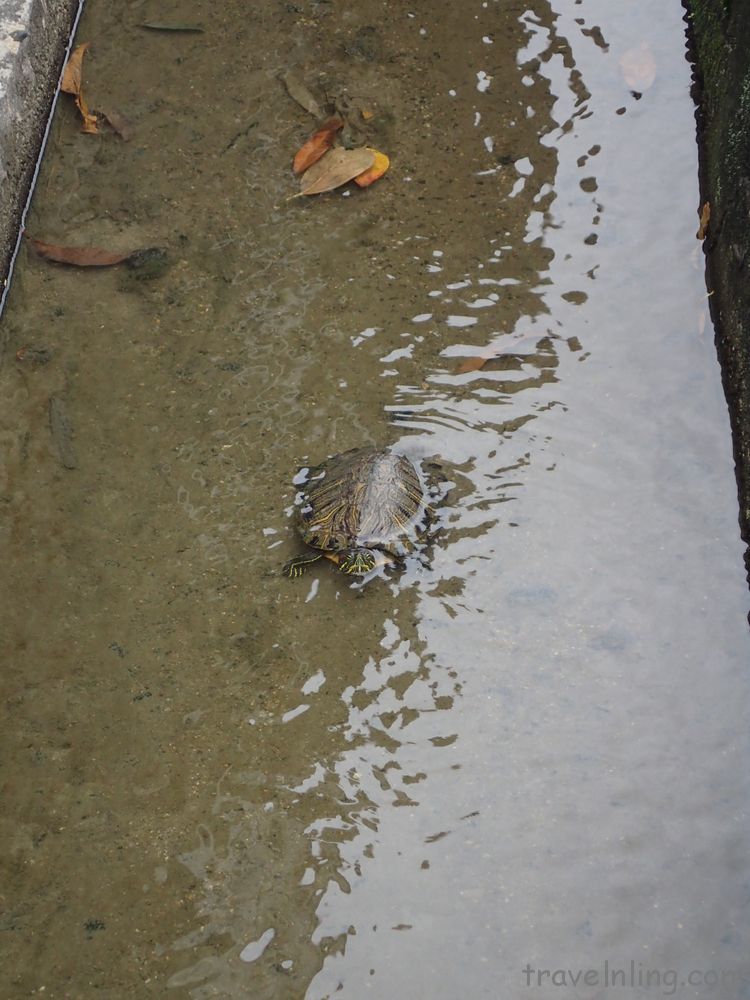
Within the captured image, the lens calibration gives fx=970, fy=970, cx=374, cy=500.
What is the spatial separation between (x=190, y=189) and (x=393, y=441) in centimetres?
187

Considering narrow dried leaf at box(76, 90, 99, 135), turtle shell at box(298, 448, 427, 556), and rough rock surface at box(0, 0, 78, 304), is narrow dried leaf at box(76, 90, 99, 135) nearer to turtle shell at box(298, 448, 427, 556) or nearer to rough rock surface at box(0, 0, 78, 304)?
rough rock surface at box(0, 0, 78, 304)

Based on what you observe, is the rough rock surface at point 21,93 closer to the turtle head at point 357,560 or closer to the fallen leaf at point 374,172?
the fallen leaf at point 374,172

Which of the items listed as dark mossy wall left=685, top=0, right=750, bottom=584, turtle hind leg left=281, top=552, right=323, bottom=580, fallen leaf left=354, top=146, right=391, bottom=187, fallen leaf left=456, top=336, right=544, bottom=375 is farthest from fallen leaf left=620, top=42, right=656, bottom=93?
turtle hind leg left=281, top=552, right=323, bottom=580

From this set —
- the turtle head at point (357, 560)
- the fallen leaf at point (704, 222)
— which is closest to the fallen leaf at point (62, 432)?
the turtle head at point (357, 560)

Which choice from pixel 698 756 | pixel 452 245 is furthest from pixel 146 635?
pixel 452 245

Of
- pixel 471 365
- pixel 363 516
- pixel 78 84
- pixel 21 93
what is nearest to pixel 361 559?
pixel 363 516

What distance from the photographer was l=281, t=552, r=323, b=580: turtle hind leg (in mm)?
3818

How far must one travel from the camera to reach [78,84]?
17.4 feet

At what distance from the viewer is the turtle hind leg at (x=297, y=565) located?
382 centimetres

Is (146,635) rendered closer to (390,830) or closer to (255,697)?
(255,697)

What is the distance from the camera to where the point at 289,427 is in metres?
4.18

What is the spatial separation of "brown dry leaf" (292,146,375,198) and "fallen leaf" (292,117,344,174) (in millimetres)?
36

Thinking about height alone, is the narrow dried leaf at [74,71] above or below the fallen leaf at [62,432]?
above

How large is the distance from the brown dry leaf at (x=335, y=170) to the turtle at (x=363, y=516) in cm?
171
